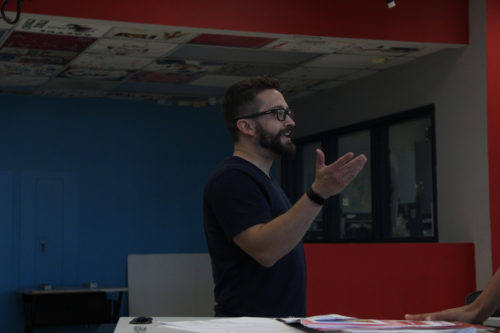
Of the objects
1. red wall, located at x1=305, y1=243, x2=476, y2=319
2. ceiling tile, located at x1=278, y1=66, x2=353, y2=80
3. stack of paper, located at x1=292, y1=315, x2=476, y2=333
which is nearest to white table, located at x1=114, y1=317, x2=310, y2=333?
stack of paper, located at x1=292, y1=315, x2=476, y2=333

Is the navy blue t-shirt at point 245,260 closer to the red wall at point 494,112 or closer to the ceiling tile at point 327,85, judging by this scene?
the red wall at point 494,112

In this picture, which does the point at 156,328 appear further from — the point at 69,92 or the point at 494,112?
the point at 69,92

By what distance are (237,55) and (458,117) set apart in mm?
1859

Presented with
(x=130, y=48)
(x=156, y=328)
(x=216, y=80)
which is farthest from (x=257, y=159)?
(x=216, y=80)

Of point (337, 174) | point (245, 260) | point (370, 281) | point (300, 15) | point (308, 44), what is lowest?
point (370, 281)

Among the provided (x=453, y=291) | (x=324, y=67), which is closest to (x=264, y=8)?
(x=324, y=67)

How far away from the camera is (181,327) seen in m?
1.61

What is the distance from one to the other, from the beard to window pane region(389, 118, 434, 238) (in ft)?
14.9

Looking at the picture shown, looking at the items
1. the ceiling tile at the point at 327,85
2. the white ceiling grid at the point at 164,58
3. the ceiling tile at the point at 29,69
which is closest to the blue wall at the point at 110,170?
the white ceiling grid at the point at 164,58

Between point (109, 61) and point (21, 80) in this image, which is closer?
point (109, 61)

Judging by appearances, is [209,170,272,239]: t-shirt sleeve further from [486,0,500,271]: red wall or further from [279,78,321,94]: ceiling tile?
[279,78,321,94]: ceiling tile

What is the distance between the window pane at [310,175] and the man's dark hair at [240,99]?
6.05 metres

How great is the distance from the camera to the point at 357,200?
785cm

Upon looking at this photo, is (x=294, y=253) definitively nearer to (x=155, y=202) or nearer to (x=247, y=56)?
(x=247, y=56)
